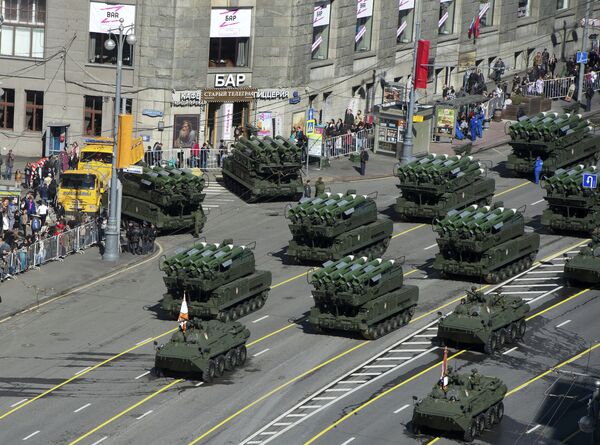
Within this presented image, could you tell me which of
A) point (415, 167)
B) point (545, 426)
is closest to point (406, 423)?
point (545, 426)

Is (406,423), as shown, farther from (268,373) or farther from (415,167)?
(415,167)

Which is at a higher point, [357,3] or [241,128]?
[357,3]

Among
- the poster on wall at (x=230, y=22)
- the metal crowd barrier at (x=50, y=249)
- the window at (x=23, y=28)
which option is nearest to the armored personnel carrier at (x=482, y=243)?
the metal crowd barrier at (x=50, y=249)

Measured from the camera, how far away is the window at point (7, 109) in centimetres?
9550

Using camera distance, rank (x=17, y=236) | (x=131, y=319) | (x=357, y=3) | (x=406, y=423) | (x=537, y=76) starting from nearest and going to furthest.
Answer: (x=406, y=423), (x=131, y=319), (x=17, y=236), (x=357, y=3), (x=537, y=76)

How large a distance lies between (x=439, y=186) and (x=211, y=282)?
1690 centimetres

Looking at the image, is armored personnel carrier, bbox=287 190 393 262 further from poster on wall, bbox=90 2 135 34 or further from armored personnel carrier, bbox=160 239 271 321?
poster on wall, bbox=90 2 135 34

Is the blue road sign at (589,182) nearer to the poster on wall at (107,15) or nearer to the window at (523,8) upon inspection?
the poster on wall at (107,15)

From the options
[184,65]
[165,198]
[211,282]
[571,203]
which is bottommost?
[211,282]

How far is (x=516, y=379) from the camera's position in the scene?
6116cm

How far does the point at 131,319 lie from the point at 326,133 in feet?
110

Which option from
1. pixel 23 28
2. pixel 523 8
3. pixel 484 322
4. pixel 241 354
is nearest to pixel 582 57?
pixel 523 8

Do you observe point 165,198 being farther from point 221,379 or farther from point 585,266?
point 585,266

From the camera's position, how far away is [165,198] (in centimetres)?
7931
